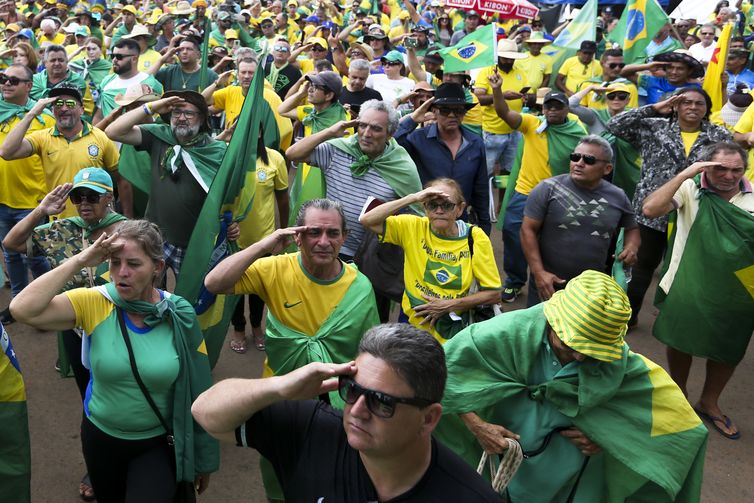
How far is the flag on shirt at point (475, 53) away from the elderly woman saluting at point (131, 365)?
169 inches

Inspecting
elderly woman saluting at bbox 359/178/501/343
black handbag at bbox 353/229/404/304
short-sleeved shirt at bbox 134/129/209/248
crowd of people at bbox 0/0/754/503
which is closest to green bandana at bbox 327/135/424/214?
crowd of people at bbox 0/0/754/503

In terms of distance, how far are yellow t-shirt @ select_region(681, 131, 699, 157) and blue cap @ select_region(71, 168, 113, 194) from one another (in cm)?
421

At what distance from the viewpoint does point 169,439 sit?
3029mm

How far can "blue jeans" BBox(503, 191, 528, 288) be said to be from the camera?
662 centimetres

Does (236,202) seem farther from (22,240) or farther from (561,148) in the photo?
(561,148)

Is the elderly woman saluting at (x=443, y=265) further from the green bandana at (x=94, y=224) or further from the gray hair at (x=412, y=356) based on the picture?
the gray hair at (x=412, y=356)

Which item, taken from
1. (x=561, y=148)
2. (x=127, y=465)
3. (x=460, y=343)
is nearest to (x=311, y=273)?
(x=460, y=343)

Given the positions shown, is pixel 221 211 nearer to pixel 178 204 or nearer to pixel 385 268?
pixel 178 204

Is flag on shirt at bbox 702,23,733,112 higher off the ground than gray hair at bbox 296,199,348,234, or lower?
lower

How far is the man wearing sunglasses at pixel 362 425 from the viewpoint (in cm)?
189

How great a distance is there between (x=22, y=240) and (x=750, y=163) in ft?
17.7

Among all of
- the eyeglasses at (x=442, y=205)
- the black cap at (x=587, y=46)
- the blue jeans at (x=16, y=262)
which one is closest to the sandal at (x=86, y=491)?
the blue jeans at (x=16, y=262)

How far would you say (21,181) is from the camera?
574 cm

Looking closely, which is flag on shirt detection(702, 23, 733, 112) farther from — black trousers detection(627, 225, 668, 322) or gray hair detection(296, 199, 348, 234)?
gray hair detection(296, 199, 348, 234)
